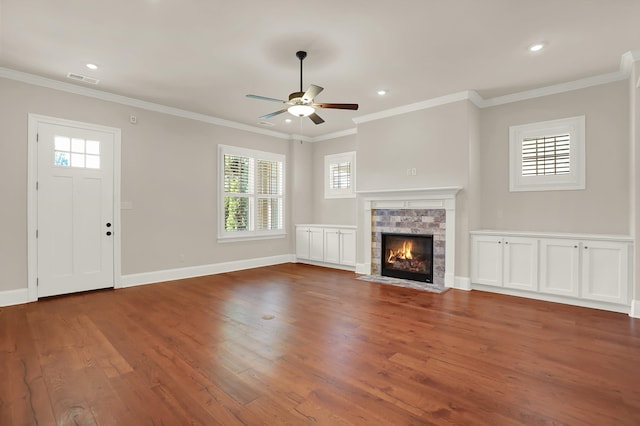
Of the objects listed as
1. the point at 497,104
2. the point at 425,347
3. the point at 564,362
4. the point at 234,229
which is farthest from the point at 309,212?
the point at 564,362

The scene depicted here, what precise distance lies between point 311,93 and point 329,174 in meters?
4.27

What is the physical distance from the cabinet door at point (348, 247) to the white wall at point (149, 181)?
176cm

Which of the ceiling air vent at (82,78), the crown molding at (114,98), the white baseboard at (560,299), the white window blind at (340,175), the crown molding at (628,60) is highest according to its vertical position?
the crown molding at (628,60)

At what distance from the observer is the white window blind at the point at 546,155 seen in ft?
15.3

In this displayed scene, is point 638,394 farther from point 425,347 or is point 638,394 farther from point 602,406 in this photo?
point 425,347

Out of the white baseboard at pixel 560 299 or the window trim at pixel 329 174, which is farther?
the window trim at pixel 329 174

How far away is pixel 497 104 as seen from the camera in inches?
205

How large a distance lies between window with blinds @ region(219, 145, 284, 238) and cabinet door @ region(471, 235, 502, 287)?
421cm

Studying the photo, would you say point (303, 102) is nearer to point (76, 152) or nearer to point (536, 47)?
point (536, 47)

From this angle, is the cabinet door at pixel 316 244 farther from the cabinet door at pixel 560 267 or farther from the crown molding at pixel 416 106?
the cabinet door at pixel 560 267

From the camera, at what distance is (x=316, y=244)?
715 cm

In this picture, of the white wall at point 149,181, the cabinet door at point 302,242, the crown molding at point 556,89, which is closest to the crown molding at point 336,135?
the white wall at point 149,181

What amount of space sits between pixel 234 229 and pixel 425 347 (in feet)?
15.5

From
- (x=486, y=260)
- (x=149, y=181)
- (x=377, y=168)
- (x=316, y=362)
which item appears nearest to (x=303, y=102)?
(x=316, y=362)
